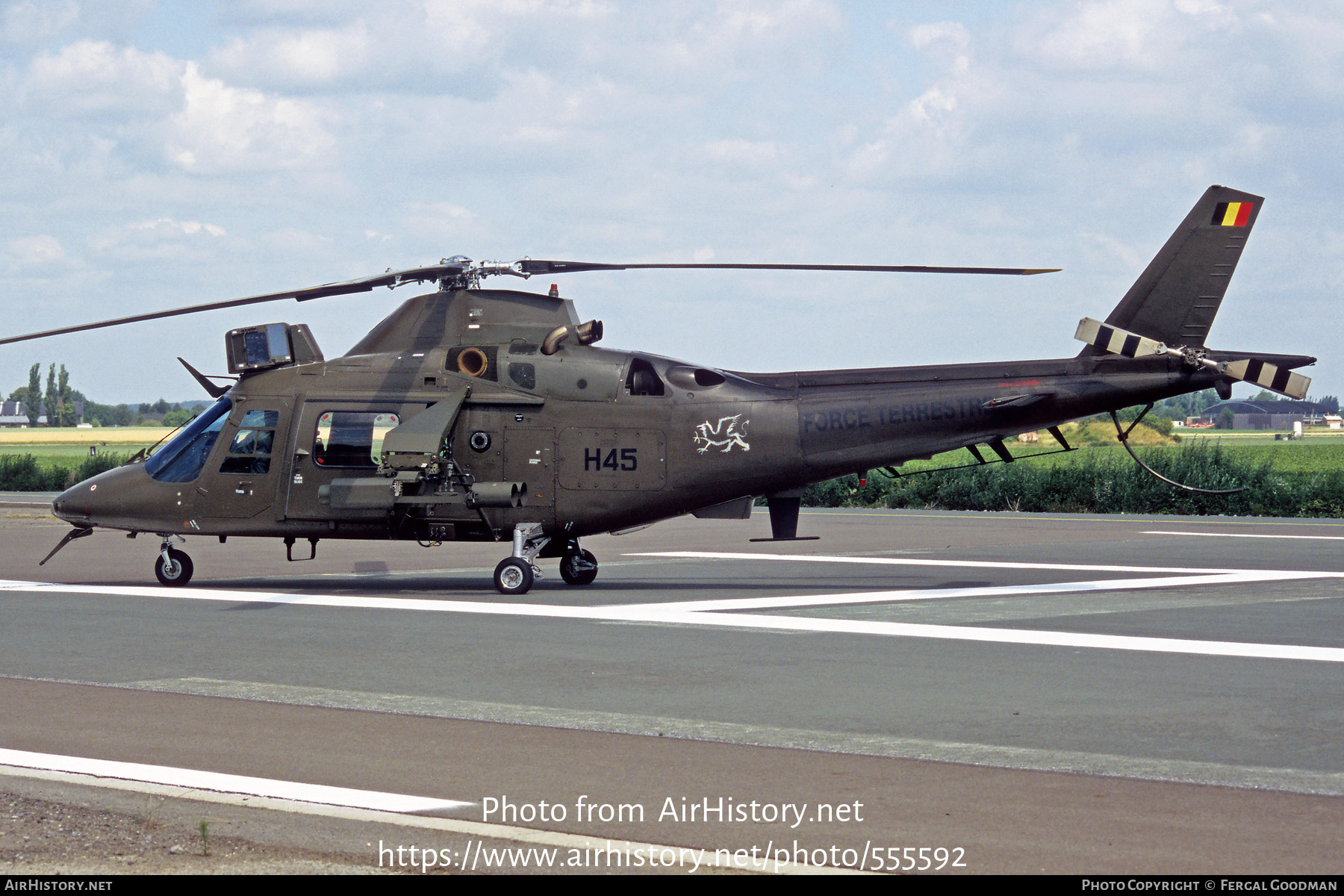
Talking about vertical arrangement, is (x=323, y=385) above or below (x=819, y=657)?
above

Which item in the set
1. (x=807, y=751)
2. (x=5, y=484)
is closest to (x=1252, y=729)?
(x=807, y=751)

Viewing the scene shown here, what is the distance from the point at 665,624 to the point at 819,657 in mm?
2633

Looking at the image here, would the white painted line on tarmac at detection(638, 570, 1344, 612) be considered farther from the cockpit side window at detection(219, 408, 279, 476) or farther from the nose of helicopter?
the nose of helicopter

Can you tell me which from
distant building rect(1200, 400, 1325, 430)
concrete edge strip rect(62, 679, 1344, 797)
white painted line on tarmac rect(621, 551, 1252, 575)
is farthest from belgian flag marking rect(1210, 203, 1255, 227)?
distant building rect(1200, 400, 1325, 430)

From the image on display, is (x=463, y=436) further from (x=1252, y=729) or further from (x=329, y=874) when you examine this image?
(x=329, y=874)

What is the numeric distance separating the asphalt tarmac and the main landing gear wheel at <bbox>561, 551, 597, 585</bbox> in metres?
0.48

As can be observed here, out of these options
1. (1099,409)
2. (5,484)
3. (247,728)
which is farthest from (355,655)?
(5,484)

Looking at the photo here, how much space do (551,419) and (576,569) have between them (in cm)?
237

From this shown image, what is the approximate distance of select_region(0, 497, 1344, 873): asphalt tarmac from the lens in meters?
6.38

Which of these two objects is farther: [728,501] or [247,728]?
[728,501]

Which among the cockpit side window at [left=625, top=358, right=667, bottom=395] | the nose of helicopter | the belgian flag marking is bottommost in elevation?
the nose of helicopter

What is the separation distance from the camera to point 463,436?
677 inches
